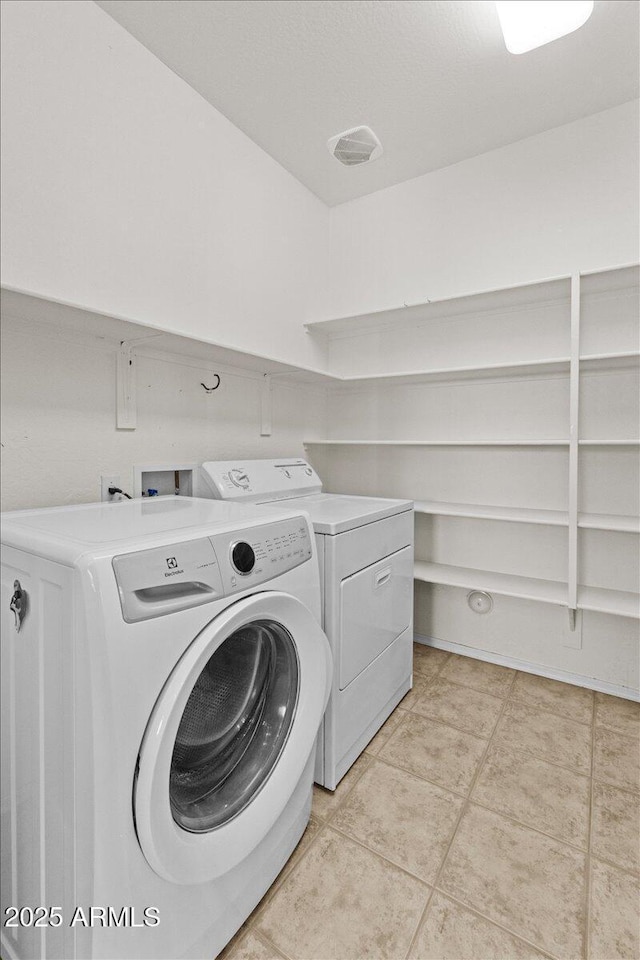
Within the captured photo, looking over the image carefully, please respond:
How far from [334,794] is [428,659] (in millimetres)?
1052

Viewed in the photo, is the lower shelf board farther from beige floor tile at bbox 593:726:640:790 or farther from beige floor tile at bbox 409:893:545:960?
beige floor tile at bbox 409:893:545:960

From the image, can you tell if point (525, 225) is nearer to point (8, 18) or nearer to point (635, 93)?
point (635, 93)

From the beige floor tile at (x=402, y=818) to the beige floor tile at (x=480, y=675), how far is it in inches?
28.1

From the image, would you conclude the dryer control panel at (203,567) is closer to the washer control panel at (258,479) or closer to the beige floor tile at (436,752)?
the washer control panel at (258,479)

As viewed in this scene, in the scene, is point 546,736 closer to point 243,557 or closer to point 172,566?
point 243,557

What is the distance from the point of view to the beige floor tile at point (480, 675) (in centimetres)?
212

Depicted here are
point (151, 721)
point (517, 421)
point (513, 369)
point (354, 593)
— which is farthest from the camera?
point (517, 421)

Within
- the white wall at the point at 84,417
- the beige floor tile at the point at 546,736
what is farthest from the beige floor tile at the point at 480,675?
the white wall at the point at 84,417

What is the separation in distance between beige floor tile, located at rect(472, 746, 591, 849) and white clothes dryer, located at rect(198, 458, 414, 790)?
0.44 meters

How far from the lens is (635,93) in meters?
1.87

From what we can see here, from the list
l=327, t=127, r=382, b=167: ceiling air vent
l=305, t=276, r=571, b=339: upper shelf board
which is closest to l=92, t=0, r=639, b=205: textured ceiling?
l=327, t=127, r=382, b=167: ceiling air vent

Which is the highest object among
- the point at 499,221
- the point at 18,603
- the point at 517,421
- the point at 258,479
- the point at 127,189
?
the point at 499,221

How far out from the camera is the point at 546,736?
1766mm

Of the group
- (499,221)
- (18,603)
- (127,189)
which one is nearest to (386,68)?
(499,221)
